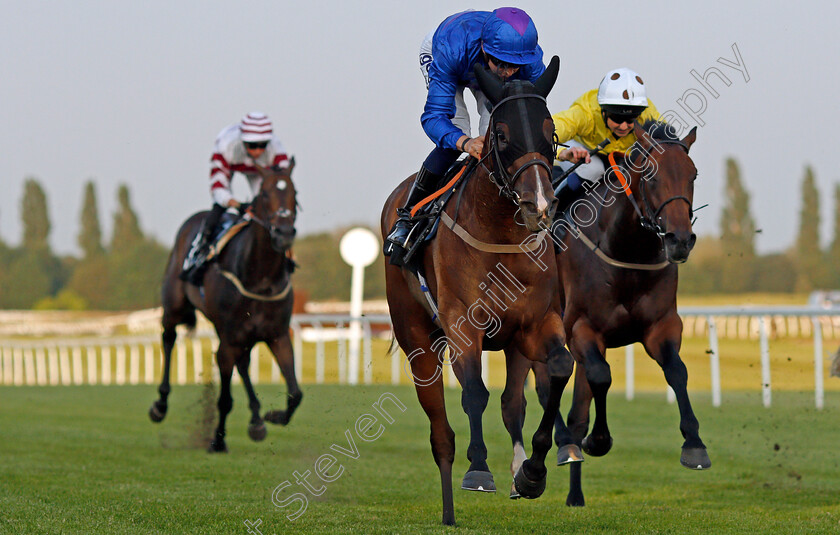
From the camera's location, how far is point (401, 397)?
47.1 feet

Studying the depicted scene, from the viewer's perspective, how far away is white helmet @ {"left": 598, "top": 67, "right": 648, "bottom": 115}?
243 inches

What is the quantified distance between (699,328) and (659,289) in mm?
28940

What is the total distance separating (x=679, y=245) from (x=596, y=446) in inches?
48.1

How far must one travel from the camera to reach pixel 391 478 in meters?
7.55

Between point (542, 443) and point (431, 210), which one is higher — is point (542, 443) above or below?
below

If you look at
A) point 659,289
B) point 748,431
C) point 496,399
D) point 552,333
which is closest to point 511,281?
point 552,333

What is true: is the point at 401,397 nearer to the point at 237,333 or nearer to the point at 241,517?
the point at 237,333

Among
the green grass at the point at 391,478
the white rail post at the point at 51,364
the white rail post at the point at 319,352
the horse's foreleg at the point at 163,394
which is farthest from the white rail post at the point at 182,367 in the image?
the horse's foreleg at the point at 163,394

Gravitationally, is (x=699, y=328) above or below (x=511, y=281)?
below

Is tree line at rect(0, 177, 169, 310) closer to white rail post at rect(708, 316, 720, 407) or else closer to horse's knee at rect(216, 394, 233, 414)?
white rail post at rect(708, 316, 720, 407)

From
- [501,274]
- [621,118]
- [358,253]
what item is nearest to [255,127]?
[621,118]

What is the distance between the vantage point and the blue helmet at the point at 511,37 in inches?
198

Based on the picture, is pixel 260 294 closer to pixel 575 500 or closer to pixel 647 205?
pixel 575 500

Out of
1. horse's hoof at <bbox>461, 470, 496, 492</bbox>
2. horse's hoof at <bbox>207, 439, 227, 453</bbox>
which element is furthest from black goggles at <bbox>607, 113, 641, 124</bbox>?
horse's hoof at <bbox>207, 439, 227, 453</bbox>
